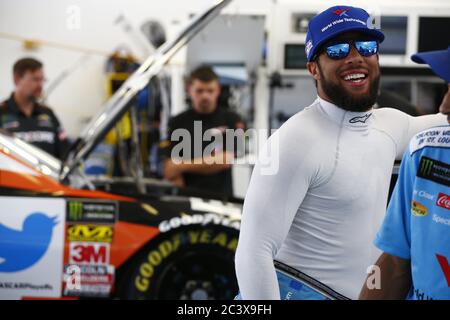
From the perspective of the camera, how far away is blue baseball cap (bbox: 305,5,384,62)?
208cm

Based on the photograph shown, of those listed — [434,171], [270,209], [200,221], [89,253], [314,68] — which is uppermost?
[314,68]

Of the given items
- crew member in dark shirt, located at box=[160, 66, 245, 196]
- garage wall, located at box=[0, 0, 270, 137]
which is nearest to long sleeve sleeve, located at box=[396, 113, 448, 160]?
crew member in dark shirt, located at box=[160, 66, 245, 196]

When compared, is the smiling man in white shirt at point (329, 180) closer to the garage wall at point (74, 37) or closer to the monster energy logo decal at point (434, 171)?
the monster energy logo decal at point (434, 171)

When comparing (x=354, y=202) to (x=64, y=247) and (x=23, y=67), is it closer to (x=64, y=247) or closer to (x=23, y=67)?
(x=64, y=247)

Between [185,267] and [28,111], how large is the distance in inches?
66.8

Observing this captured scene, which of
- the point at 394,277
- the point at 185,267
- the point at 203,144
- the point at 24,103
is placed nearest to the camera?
the point at 394,277

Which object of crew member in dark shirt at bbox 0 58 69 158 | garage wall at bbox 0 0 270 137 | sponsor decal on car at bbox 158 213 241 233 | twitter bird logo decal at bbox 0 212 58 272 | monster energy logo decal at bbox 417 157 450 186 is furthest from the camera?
garage wall at bbox 0 0 270 137

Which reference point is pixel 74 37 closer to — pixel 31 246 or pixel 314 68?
pixel 31 246

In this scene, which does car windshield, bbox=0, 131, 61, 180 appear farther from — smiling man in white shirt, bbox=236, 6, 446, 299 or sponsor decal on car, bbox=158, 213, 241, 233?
smiling man in white shirt, bbox=236, 6, 446, 299

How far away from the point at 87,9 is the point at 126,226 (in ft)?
18.3

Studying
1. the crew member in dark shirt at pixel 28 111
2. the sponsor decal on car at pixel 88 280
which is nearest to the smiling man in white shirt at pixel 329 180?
the sponsor decal on car at pixel 88 280

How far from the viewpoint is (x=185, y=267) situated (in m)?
3.67

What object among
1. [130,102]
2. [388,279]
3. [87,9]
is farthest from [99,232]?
[87,9]

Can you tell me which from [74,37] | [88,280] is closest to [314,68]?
[88,280]
